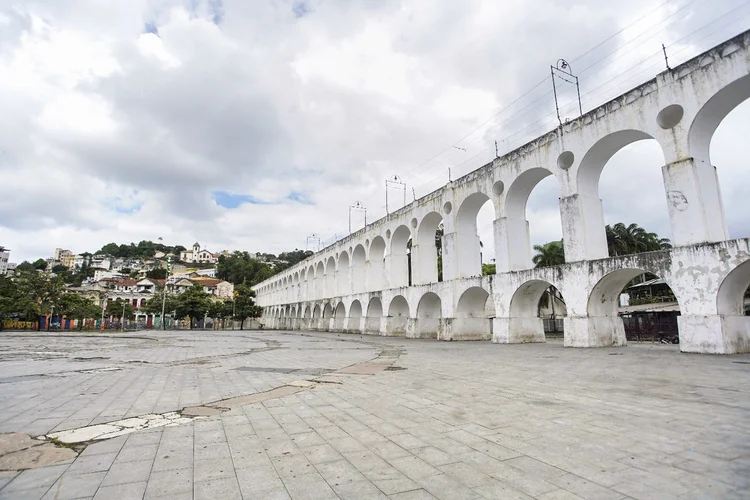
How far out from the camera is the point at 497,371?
8492mm

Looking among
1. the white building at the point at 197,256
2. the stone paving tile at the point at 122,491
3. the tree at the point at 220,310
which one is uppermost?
the white building at the point at 197,256

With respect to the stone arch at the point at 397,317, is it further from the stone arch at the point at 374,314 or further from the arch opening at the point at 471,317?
the arch opening at the point at 471,317

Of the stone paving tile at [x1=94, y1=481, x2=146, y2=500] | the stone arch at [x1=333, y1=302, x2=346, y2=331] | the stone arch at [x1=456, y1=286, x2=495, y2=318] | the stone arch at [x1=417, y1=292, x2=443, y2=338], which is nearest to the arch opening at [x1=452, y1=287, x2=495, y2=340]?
the stone arch at [x1=456, y1=286, x2=495, y2=318]

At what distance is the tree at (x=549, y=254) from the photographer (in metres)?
33.6

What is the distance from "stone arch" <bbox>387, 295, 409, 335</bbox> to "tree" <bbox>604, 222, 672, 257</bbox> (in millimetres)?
18775

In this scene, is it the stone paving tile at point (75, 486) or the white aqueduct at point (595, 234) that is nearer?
the stone paving tile at point (75, 486)

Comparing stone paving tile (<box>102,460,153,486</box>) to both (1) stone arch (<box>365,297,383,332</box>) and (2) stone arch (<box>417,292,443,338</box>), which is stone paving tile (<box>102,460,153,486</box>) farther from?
(1) stone arch (<box>365,297,383,332</box>)

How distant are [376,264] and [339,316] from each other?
25.9 ft

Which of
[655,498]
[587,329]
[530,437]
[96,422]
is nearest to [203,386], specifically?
[96,422]

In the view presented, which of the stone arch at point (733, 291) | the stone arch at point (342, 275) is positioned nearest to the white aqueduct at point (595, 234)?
the stone arch at point (733, 291)

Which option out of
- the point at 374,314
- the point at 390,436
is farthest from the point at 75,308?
the point at 390,436

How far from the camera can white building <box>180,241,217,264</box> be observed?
165000 mm

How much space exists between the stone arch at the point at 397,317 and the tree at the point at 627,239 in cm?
1877

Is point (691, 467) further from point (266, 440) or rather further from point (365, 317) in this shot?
point (365, 317)
